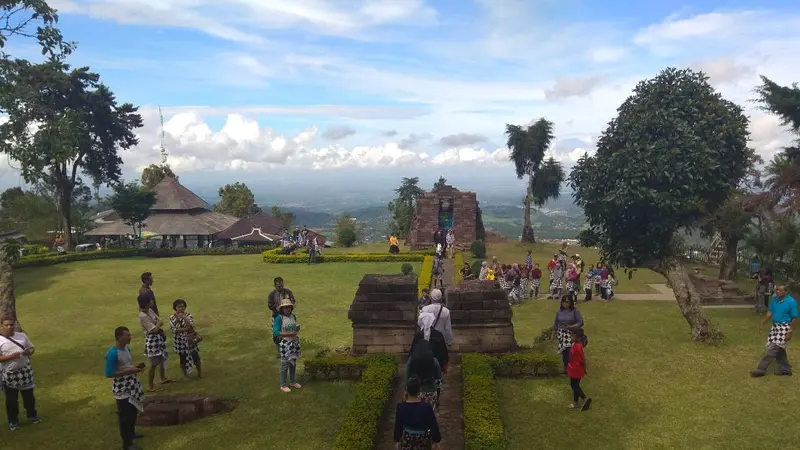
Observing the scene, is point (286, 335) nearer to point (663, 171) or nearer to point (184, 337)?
point (184, 337)

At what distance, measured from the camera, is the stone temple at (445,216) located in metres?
35.5

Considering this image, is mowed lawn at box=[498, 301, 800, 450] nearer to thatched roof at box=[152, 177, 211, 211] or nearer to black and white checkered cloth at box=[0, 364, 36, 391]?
black and white checkered cloth at box=[0, 364, 36, 391]

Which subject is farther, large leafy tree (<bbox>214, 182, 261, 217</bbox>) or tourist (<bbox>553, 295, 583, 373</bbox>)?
large leafy tree (<bbox>214, 182, 261, 217</bbox>)

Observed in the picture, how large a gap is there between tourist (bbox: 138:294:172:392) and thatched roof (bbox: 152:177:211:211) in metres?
35.0

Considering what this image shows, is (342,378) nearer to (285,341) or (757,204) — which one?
(285,341)

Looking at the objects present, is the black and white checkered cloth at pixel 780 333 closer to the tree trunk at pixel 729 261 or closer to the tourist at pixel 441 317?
the tourist at pixel 441 317

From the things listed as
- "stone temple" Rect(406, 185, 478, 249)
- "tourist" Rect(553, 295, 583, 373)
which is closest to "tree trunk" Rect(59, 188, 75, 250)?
"stone temple" Rect(406, 185, 478, 249)

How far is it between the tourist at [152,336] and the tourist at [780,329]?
11348 millimetres

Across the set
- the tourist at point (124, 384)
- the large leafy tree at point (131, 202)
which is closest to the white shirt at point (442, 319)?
the tourist at point (124, 384)

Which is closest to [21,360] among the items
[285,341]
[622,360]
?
[285,341]

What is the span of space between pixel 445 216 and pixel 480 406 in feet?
97.2

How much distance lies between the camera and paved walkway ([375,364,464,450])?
24.8ft

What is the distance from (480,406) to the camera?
26.5 feet

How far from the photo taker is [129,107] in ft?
130
